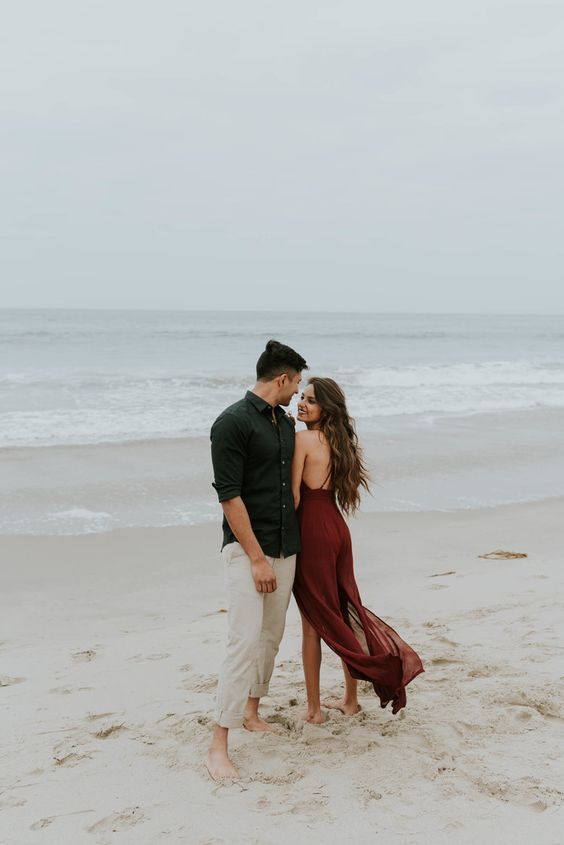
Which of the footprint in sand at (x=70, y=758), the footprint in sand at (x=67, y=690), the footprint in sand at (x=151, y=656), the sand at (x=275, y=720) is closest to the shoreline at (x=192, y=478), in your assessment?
the sand at (x=275, y=720)

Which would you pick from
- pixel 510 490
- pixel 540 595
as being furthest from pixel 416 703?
pixel 510 490

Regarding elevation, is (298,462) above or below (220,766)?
above

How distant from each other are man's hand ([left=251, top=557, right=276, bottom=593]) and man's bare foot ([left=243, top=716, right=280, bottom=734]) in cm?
76

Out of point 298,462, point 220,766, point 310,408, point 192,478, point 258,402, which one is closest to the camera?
point 220,766

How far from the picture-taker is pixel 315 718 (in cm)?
399

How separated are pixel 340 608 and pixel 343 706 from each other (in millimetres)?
567

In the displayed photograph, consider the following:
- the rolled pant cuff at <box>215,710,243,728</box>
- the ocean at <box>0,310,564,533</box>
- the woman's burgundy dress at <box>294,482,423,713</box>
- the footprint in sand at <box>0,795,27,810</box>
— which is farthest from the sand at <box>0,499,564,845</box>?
the ocean at <box>0,310,564,533</box>

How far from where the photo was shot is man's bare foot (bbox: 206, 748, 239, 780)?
3418 millimetres

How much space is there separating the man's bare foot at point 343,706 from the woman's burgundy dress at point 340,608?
1.02ft

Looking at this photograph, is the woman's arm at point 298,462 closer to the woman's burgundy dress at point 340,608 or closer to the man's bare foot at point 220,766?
the woman's burgundy dress at point 340,608

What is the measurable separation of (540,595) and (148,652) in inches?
117

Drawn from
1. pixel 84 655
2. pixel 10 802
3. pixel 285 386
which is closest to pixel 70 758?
pixel 10 802

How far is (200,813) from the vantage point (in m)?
3.14

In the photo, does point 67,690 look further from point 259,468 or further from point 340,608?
point 259,468
